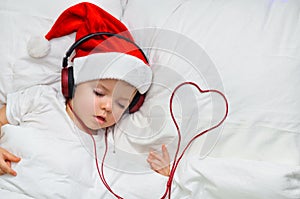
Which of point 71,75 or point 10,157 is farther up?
point 71,75

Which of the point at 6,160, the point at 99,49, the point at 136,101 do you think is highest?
the point at 99,49

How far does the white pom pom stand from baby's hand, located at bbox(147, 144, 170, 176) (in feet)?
1.50

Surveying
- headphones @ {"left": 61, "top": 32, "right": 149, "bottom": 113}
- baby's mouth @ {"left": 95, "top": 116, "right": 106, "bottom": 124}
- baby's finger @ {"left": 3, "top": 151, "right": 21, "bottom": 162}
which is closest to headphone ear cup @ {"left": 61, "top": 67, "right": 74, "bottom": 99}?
headphones @ {"left": 61, "top": 32, "right": 149, "bottom": 113}

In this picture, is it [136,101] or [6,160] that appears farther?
[136,101]

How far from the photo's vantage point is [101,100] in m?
1.09

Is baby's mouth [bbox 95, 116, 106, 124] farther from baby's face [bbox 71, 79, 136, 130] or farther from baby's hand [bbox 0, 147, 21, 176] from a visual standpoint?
baby's hand [bbox 0, 147, 21, 176]

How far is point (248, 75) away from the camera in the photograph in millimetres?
1040

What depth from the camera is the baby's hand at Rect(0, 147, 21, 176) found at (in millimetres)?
1017

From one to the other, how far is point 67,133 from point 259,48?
1.94 feet

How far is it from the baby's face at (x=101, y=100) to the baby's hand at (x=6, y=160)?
8.5 inches

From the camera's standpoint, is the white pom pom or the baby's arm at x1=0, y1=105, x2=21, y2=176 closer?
the baby's arm at x1=0, y1=105, x2=21, y2=176

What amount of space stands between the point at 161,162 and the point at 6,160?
42 centimetres

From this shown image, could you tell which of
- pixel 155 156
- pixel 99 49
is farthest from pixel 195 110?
pixel 99 49

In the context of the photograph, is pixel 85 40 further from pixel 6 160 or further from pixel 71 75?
pixel 6 160
